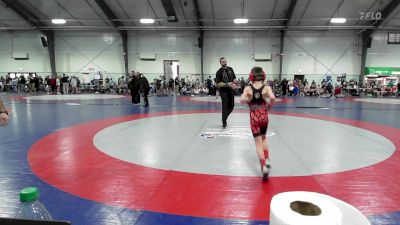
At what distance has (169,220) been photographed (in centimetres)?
267

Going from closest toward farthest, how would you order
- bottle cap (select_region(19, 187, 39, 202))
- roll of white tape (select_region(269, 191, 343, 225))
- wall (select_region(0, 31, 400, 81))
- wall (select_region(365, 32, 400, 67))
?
roll of white tape (select_region(269, 191, 343, 225)) < bottle cap (select_region(19, 187, 39, 202)) < wall (select_region(365, 32, 400, 67)) < wall (select_region(0, 31, 400, 81))

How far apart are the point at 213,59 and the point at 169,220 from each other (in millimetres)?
23564

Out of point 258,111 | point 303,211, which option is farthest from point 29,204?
point 258,111

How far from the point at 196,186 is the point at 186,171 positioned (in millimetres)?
554

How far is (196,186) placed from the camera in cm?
348

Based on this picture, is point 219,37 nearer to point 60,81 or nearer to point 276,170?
point 60,81

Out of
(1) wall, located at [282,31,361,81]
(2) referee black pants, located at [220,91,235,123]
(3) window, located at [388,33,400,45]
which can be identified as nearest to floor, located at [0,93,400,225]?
(2) referee black pants, located at [220,91,235,123]

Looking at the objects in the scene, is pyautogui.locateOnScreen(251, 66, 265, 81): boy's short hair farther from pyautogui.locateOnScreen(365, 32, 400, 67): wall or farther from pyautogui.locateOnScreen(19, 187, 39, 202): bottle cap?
pyautogui.locateOnScreen(365, 32, 400, 67): wall

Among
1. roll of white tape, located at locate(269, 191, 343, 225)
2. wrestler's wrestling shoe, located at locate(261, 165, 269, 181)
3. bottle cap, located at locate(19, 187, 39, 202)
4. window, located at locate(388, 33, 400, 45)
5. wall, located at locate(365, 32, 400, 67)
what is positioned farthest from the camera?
wall, located at locate(365, 32, 400, 67)

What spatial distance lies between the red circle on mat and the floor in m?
0.01

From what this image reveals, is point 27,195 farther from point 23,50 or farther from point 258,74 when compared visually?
point 23,50

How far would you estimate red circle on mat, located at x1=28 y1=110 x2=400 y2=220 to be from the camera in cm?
296

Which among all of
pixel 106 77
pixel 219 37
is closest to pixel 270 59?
pixel 219 37

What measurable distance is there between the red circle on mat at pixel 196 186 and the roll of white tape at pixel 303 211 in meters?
1.53
